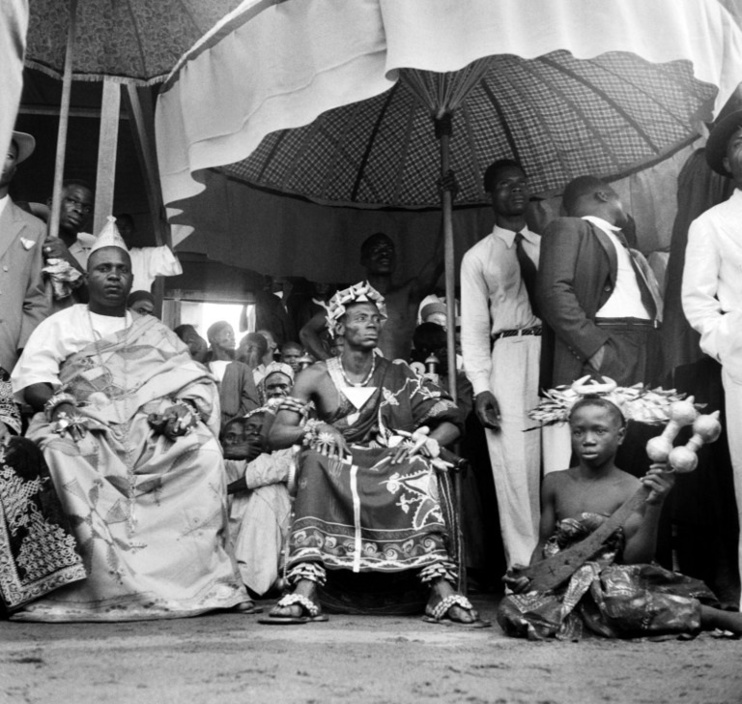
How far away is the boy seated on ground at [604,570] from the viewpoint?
4578 mm

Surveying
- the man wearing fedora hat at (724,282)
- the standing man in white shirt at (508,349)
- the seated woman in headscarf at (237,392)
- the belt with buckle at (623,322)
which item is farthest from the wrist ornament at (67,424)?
the man wearing fedora hat at (724,282)

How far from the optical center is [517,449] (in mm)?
6137

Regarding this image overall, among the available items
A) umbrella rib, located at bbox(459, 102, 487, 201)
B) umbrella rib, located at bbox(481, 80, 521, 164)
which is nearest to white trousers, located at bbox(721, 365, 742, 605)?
umbrella rib, located at bbox(481, 80, 521, 164)

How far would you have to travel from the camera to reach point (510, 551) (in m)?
6.11

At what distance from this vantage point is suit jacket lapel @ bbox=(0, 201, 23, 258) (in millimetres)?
6215

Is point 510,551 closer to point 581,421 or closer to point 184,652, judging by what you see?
point 581,421

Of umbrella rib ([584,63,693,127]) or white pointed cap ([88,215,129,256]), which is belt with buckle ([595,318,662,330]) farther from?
white pointed cap ([88,215,129,256])

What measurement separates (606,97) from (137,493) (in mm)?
3598

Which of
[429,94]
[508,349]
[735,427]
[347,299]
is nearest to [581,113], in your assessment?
[429,94]

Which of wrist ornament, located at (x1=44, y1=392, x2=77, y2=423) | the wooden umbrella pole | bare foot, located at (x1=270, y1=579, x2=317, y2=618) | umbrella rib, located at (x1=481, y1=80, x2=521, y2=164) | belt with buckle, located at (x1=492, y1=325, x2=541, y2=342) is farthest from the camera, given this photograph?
umbrella rib, located at (x1=481, y1=80, x2=521, y2=164)

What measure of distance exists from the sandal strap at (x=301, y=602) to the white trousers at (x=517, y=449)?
1.39m

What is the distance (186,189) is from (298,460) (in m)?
1.66

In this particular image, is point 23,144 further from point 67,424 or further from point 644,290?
point 644,290

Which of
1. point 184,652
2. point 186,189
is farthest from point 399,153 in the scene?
point 184,652
